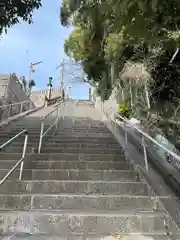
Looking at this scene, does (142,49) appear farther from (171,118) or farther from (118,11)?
(118,11)

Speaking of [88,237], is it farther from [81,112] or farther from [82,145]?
[81,112]

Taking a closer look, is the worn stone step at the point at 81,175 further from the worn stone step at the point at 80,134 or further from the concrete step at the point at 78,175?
the worn stone step at the point at 80,134

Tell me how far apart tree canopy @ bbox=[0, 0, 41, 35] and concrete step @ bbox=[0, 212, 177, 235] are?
4.41 m

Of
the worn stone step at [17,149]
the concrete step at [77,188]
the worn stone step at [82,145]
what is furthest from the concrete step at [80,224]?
the worn stone step at [82,145]

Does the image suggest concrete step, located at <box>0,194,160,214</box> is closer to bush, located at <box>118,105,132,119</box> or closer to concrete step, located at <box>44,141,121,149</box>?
concrete step, located at <box>44,141,121,149</box>

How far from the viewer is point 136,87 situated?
26.3 feet

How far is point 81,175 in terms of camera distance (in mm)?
5004

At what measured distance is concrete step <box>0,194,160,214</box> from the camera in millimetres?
4051

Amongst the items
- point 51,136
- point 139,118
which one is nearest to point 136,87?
point 139,118

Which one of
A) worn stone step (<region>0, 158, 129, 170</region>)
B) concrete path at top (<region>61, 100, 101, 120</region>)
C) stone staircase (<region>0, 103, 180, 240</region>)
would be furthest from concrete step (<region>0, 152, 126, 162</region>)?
concrete path at top (<region>61, 100, 101, 120</region>)

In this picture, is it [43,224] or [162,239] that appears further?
[43,224]

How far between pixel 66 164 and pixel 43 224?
1.84 meters

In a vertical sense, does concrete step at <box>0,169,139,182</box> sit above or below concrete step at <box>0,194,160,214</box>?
above

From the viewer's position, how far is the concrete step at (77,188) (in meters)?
4.50
